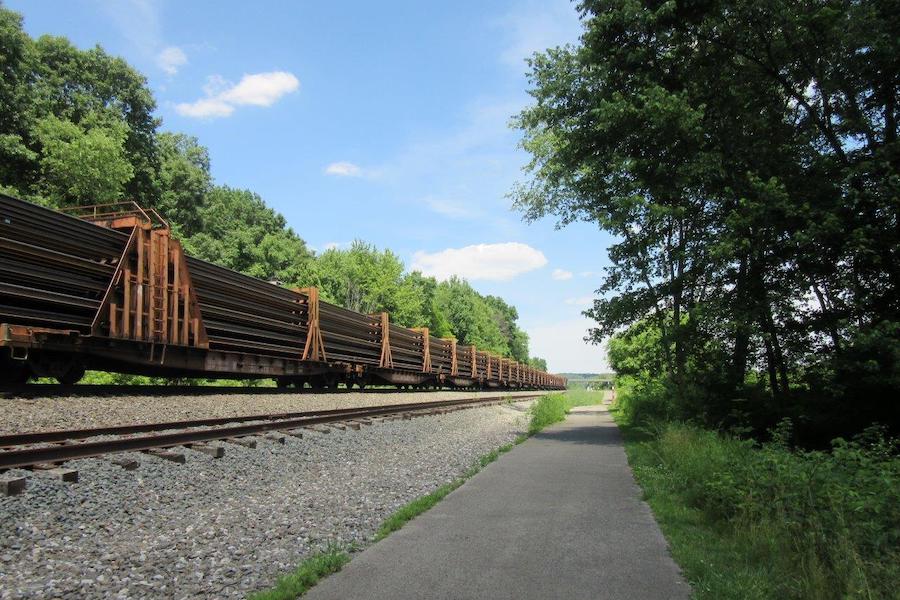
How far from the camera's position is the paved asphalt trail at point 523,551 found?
4.00 m

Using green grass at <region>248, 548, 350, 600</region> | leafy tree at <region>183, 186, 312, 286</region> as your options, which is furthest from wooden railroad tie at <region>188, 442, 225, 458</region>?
leafy tree at <region>183, 186, 312, 286</region>

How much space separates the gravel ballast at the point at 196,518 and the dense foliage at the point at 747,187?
742cm

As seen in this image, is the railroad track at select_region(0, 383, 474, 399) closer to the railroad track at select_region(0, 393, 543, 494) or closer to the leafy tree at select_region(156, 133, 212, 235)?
the railroad track at select_region(0, 393, 543, 494)

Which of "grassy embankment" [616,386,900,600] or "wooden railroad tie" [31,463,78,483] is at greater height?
"wooden railroad tie" [31,463,78,483]

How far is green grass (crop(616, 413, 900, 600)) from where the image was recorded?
3887mm

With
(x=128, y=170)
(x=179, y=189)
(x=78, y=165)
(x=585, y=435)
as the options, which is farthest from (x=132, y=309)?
(x=179, y=189)

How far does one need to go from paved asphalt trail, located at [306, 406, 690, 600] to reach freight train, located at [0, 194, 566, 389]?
9.25m

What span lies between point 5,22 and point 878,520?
130ft

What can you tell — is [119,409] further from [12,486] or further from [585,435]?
[585,435]

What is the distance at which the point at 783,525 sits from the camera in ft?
16.0

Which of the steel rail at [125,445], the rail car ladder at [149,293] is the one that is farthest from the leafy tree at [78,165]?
the steel rail at [125,445]

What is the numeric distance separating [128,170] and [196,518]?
105ft

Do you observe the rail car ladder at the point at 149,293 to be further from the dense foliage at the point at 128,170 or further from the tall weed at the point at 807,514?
the dense foliage at the point at 128,170

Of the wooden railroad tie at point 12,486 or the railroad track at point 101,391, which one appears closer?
the wooden railroad tie at point 12,486
